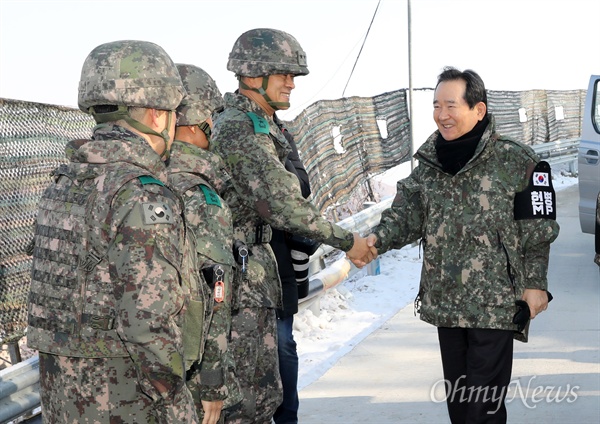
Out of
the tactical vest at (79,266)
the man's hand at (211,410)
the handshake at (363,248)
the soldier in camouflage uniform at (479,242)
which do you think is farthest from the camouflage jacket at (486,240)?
the tactical vest at (79,266)

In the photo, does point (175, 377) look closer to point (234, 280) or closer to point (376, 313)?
point (234, 280)

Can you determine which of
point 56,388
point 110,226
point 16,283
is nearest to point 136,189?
point 110,226

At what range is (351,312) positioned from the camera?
356 inches

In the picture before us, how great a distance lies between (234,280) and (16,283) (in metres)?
2.32

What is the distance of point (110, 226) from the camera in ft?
9.90

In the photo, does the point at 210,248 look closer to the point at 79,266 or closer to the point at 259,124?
the point at 79,266

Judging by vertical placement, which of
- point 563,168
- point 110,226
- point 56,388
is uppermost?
point 110,226

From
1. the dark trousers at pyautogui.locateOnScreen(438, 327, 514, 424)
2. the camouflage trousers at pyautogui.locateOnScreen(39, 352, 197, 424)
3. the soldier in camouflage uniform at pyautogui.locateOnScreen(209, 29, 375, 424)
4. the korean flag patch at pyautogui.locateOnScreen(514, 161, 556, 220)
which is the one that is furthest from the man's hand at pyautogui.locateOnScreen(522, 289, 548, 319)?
the camouflage trousers at pyautogui.locateOnScreen(39, 352, 197, 424)

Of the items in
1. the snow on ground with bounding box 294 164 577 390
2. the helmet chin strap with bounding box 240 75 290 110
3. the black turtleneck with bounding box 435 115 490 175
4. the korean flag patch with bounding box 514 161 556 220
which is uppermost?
the helmet chin strap with bounding box 240 75 290 110

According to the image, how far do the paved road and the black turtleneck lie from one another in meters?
1.96

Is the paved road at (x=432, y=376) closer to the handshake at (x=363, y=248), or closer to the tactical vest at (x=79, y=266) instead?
the handshake at (x=363, y=248)

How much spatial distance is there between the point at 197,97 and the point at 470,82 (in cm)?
152

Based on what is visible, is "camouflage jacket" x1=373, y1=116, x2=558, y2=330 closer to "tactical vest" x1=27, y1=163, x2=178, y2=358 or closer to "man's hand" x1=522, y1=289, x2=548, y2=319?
"man's hand" x1=522, y1=289, x2=548, y2=319

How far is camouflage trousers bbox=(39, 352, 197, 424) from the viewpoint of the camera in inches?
125
